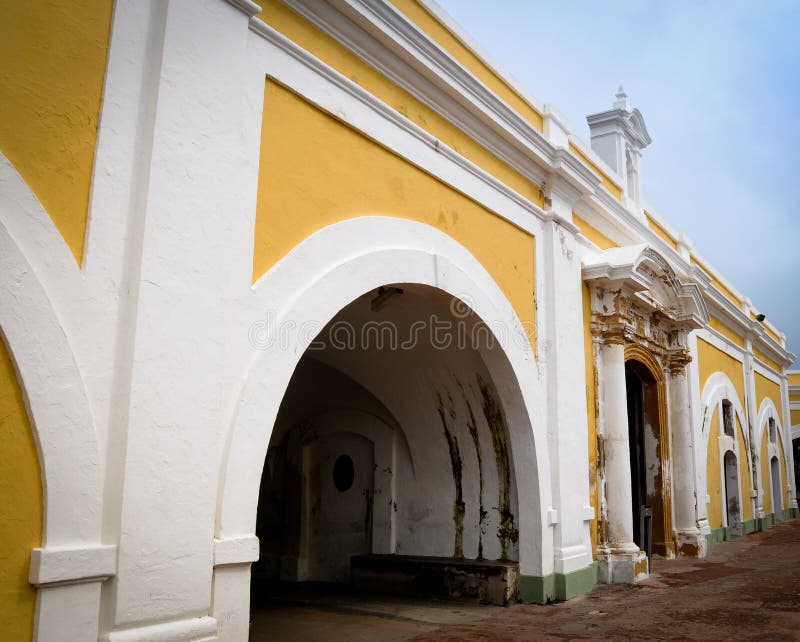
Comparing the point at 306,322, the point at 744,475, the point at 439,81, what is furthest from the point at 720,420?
the point at 306,322

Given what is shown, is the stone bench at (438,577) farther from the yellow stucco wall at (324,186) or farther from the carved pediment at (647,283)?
the carved pediment at (647,283)

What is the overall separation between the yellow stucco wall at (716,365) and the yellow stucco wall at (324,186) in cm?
774

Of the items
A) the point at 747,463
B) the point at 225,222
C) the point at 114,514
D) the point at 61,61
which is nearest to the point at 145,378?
the point at 114,514

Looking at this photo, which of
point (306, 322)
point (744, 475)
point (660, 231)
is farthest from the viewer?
point (744, 475)

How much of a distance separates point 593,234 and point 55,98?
6889 mm

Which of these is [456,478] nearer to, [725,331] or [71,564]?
[71,564]

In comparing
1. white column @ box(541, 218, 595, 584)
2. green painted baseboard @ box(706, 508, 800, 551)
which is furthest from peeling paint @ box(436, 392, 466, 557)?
green painted baseboard @ box(706, 508, 800, 551)

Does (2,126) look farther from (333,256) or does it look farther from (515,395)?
(515,395)

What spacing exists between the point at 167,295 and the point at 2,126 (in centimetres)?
98

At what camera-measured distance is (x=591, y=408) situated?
8.23 m

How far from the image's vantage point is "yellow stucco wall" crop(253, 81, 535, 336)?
4445mm

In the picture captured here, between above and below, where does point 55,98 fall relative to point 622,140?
below

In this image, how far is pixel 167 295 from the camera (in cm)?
A: 362

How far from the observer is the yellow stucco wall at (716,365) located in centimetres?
1288
